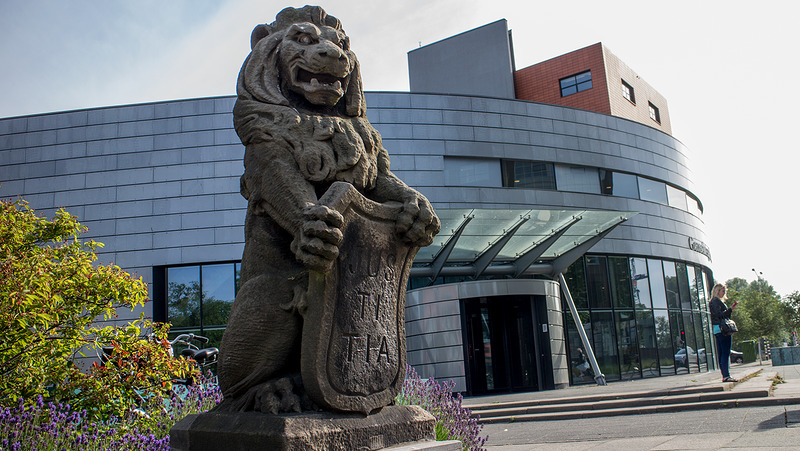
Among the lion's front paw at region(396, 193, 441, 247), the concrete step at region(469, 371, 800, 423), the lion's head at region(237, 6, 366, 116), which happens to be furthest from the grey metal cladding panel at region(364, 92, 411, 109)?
the lion's front paw at region(396, 193, 441, 247)

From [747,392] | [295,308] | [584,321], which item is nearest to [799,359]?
[584,321]

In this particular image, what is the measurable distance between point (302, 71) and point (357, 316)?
1.56m

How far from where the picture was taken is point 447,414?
540 cm

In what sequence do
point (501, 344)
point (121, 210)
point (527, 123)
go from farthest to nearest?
point (527, 123), point (121, 210), point (501, 344)

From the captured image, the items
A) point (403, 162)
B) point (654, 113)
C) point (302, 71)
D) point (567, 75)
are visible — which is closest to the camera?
point (302, 71)

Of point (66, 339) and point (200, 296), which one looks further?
point (200, 296)

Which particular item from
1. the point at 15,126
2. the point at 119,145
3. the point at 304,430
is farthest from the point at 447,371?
the point at 15,126

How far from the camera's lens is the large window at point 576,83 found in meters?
27.7

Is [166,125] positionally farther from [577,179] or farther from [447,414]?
[447,414]

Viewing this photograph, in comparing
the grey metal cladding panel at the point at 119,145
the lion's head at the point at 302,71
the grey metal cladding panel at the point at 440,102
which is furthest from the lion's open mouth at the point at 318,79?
the grey metal cladding panel at the point at 119,145

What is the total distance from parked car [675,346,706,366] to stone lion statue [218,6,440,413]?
815 inches

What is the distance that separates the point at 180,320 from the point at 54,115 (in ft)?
25.7

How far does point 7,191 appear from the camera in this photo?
19.0m

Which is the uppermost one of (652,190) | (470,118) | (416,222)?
(470,118)
